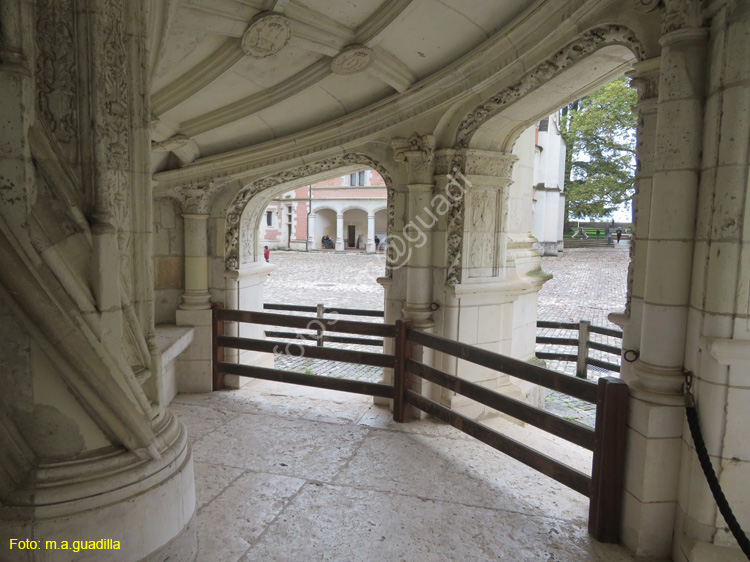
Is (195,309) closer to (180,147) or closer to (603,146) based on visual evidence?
(180,147)

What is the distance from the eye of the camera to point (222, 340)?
510cm

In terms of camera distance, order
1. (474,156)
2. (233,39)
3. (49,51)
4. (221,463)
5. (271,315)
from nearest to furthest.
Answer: (49,51) → (233,39) → (221,463) → (474,156) → (271,315)

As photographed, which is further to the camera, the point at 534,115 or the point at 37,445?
the point at 534,115

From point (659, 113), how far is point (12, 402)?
2965 millimetres

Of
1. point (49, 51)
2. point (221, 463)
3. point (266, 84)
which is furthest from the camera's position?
point (266, 84)

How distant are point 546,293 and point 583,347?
6267 mm

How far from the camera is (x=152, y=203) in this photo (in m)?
2.66

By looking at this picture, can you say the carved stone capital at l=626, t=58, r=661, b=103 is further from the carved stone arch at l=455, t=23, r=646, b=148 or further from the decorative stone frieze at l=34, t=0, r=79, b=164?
the decorative stone frieze at l=34, t=0, r=79, b=164

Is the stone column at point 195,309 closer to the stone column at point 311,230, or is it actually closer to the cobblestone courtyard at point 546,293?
the cobblestone courtyard at point 546,293

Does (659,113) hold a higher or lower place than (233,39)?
lower

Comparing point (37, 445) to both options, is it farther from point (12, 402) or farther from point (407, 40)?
point (407, 40)

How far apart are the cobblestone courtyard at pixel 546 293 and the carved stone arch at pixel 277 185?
78.4 inches

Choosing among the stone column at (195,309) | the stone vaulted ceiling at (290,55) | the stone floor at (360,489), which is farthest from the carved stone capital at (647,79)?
the stone column at (195,309)

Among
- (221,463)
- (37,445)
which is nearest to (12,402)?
(37,445)
